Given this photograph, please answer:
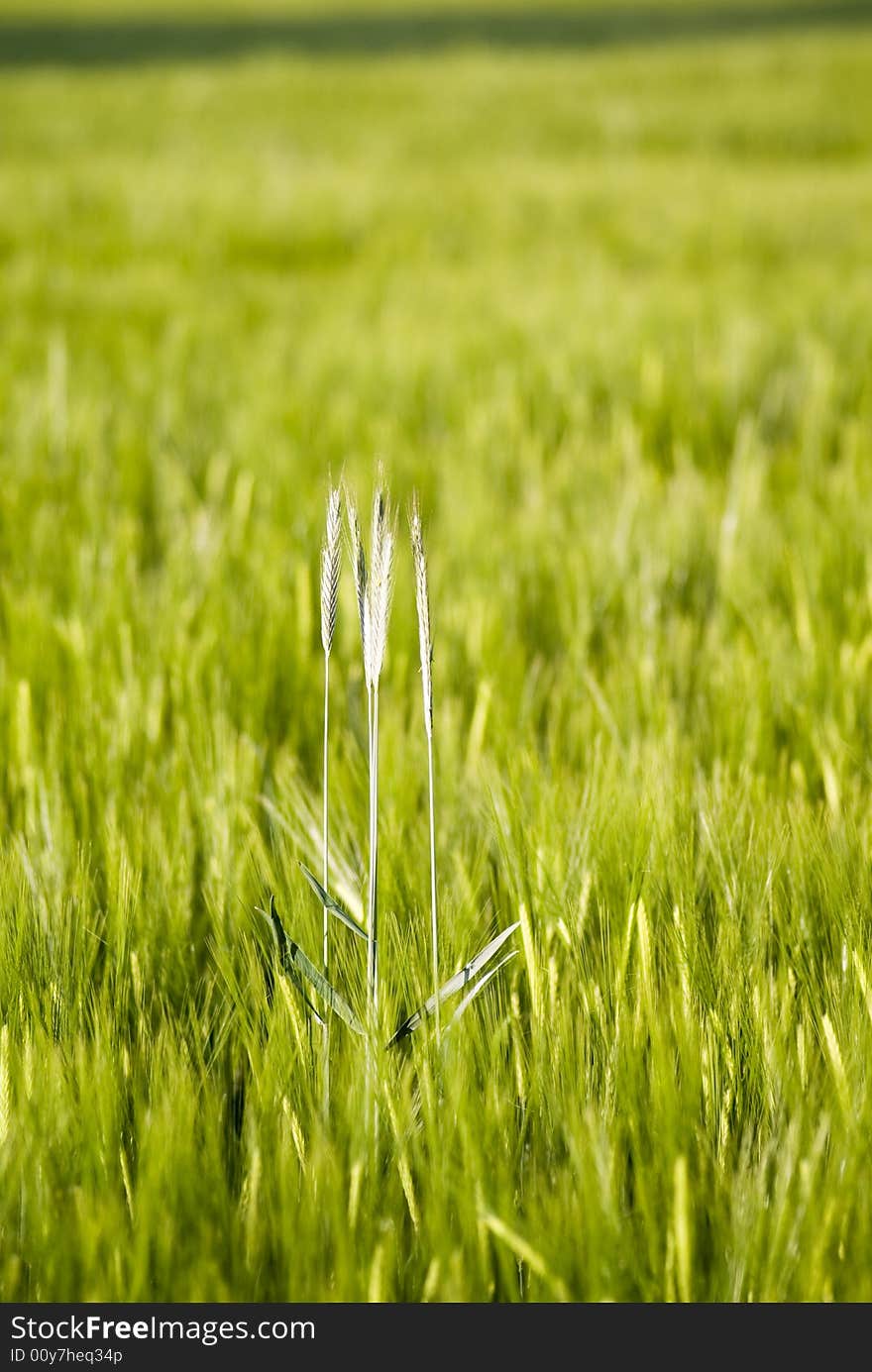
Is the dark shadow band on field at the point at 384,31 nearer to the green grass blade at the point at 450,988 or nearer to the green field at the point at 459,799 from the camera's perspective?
the green field at the point at 459,799

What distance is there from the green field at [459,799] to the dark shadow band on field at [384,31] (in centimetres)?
1035

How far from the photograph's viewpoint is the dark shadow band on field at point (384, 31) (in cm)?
1166

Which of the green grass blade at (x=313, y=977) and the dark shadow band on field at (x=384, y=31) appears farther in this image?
the dark shadow band on field at (x=384, y=31)

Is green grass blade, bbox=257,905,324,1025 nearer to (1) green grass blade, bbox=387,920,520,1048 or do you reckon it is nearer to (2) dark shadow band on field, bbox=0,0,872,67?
(1) green grass blade, bbox=387,920,520,1048

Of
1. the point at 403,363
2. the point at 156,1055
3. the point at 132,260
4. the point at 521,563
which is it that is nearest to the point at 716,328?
the point at 403,363

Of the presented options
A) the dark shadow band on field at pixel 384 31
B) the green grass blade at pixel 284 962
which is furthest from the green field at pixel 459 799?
the dark shadow band on field at pixel 384 31

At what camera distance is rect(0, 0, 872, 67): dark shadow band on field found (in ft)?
38.2

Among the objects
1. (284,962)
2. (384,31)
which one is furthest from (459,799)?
(384,31)

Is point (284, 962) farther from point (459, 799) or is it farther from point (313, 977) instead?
point (459, 799)

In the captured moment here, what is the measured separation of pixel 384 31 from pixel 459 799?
15.8 m
